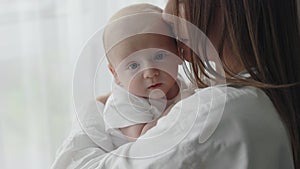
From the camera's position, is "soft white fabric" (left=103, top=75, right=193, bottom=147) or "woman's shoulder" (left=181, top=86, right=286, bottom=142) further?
"soft white fabric" (left=103, top=75, right=193, bottom=147)

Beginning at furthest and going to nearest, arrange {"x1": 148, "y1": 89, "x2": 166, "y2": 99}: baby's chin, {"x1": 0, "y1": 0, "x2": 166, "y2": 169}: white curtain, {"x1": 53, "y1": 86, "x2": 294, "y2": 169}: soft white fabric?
{"x1": 0, "y1": 0, "x2": 166, "y2": 169}: white curtain
{"x1": 148, "y1": 89, "x2": 166, "y2": 99}: baby's chin
{"x1": 53, "y1": 86, "x2": 294, "y2": 169}: soft white fabric

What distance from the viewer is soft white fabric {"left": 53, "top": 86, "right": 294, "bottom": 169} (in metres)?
0.71

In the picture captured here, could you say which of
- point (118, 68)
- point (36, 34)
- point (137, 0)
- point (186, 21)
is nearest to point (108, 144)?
point (118, 68)

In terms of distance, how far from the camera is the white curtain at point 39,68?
1348 millimetres

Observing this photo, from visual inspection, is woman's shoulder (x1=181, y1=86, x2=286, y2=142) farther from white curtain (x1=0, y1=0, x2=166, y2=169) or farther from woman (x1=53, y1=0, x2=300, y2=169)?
white curtain (x1=0, y1=0, x2=166, y2=169)

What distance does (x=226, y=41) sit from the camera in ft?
2.54

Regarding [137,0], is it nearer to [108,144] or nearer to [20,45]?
[20,45]

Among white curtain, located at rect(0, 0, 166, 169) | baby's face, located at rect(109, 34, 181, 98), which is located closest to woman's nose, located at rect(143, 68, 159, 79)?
baby's face, located at rect(109, 34, 181, 98)

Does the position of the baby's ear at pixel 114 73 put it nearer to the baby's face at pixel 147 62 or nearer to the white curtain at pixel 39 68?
the baby's face at pixel 147 62

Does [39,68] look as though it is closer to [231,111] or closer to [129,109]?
[129,109]

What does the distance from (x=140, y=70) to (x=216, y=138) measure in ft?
0.54

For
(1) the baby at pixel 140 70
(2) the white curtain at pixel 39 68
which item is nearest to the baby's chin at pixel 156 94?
(1) the baby at pixel 140 70

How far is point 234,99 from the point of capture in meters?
0.74

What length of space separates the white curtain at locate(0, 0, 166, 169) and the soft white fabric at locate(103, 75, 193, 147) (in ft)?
1.80
